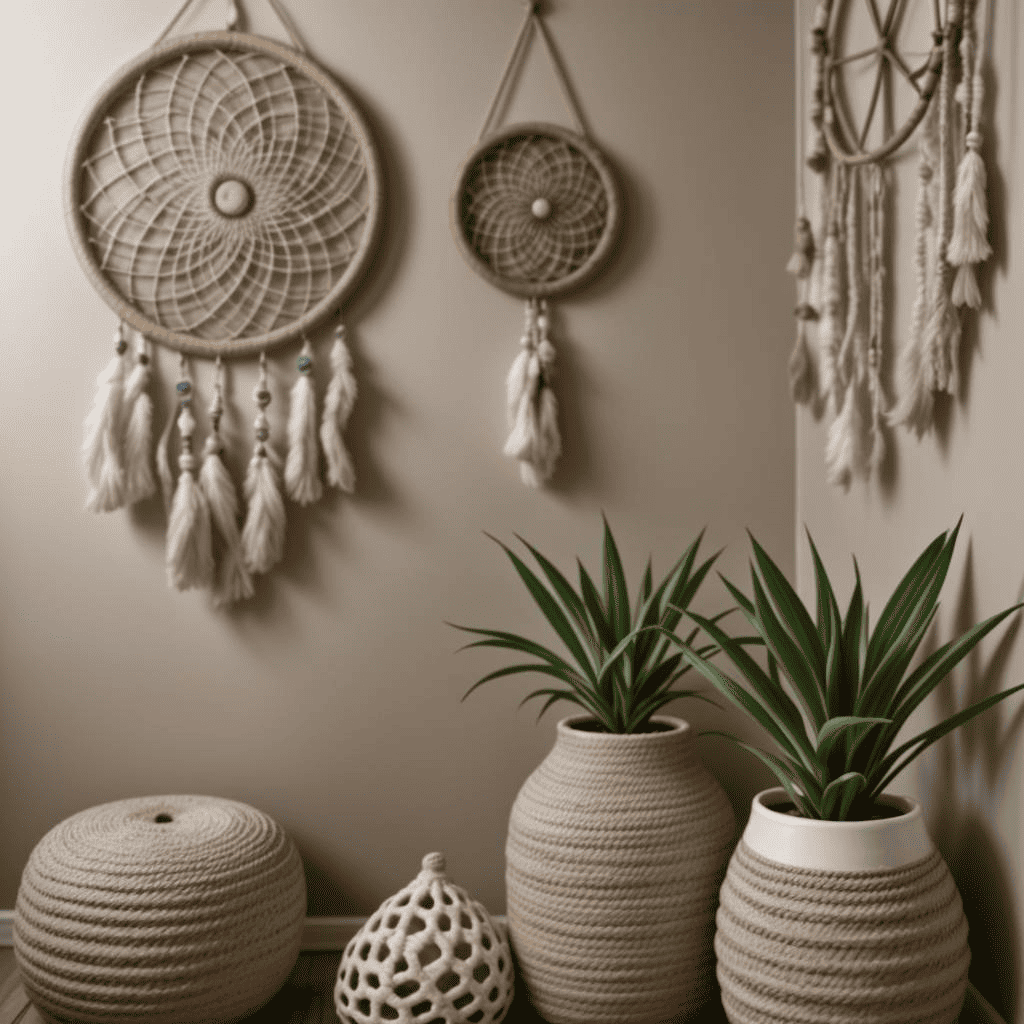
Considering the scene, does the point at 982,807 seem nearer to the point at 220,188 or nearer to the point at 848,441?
the point at 848,441

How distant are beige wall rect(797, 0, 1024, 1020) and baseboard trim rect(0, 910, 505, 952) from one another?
922 millimetres

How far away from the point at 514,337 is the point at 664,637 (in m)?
0.64

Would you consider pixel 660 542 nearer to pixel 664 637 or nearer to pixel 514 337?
pixel 664 637

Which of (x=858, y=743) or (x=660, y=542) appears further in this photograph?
(x=660, y=542)

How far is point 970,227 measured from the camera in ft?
4.56

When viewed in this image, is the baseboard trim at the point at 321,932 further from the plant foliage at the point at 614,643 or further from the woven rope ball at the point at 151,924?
the plant foliage at the point at 614,643

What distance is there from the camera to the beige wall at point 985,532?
4.49 feet

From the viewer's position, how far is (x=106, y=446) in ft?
6.58

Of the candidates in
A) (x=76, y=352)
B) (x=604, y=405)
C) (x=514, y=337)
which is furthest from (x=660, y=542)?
(x=76, y=352)

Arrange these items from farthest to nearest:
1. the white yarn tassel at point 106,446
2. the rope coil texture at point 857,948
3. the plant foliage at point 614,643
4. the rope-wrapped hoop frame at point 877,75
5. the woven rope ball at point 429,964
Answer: the white yarn tassel at point 106,446
the plant foliage at point 614,643
the woven rope ball at point 429,964
the rope-wrapped hoop frame at point 877,75
the rope coil texture at point 857,948

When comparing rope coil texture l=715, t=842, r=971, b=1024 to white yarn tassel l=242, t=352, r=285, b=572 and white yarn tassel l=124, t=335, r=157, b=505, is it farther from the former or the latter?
white yarn tassel l=124, t=335, r=157, b=505

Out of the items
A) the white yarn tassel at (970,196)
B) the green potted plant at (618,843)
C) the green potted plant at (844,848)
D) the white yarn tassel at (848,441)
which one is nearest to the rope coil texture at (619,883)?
the green potted plant at (618,843)

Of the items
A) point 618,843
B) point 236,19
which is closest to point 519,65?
point 236,19

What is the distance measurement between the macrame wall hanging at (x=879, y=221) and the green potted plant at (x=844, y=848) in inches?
9.7
